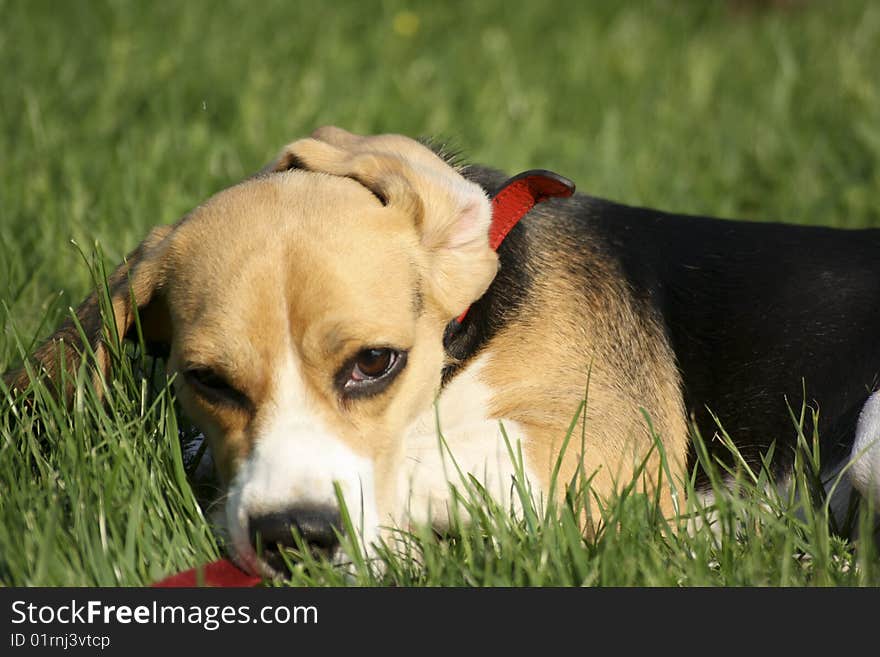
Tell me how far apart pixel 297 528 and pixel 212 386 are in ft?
2.01

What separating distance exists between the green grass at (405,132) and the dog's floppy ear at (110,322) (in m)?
0.14

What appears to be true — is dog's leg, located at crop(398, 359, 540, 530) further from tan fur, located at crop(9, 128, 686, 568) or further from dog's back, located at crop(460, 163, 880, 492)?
dog's back, located at crop(460, 163, 880, 492)

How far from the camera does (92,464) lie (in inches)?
156

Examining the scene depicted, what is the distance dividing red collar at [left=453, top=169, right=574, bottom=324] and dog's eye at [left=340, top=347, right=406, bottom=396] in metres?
0.43

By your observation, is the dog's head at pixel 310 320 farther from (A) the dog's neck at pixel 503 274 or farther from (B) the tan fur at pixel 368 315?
(A) the dog's neck at pixel 503 274

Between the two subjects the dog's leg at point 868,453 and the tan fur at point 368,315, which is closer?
the tan fur at point 368,315

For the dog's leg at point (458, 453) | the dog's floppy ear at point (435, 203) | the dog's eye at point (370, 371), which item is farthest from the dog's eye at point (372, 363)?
the dog's floppy ear at point (435, 203)

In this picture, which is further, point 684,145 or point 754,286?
point 684,145

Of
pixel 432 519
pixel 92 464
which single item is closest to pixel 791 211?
pixel 432 519

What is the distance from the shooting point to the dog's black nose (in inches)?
141

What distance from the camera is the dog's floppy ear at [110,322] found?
4.23 meters

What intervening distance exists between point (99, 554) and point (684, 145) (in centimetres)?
620

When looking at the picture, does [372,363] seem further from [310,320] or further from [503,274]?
[503,274]
